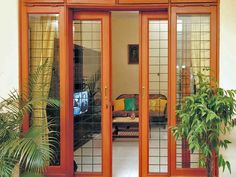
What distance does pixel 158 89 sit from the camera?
4.58 metres

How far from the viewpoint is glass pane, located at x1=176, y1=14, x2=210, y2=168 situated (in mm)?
4289

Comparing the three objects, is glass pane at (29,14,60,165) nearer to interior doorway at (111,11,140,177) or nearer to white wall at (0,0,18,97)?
white wall at (0,0,18,97)

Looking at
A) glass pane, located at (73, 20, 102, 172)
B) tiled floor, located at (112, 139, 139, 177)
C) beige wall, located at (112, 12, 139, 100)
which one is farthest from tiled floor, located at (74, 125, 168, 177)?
beige wall, located at (112, 12, 139, 100)

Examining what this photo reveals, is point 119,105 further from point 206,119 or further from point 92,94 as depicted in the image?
point 206,119

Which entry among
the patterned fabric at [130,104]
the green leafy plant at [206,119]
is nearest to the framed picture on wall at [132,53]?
the patterned fabric at [130,104]

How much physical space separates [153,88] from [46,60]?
4.79 feet

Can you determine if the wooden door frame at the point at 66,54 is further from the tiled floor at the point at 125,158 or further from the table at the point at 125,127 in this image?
the table at the point at 125,127

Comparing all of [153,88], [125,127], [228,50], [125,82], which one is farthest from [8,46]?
[125,82]

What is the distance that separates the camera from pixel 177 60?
4316 mm

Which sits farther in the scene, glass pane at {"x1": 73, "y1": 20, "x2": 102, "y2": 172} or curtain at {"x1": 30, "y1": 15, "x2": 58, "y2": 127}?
glass pane at {"x1": 73, "y1": 20, "x2": 102, "y2": 172}

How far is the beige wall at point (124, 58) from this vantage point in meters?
9.75

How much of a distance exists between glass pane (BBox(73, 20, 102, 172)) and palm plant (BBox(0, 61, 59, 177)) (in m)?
0.64

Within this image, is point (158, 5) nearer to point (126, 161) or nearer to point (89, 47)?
point (89, 47)

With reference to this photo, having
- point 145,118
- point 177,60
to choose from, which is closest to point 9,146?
point 145,118
